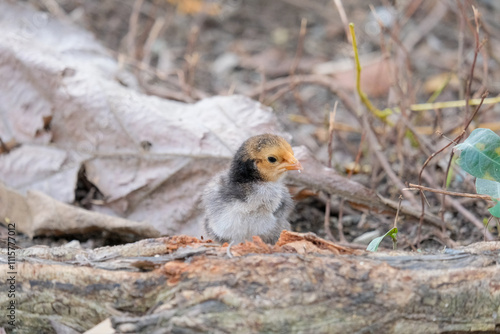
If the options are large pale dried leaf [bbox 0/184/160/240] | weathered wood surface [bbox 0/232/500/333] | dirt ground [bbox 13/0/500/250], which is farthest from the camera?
dirt ground [bbox 13/0/500/250]

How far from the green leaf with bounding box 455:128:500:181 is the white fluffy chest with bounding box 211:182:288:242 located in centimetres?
109

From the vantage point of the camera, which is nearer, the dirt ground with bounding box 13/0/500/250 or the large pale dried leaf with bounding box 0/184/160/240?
the large pale dried leaf with bounding box 0/184/160/240

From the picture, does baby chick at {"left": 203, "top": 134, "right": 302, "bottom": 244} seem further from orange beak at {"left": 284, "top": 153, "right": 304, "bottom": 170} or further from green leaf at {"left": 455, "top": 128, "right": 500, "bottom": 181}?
green leaf at {"left": 455, "top": 128, "right": 500, "bottom": 181}

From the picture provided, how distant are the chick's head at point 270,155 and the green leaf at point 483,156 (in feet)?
2.99

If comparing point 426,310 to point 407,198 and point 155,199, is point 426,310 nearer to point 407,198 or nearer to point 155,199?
point 407,198

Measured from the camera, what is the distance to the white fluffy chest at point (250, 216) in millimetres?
3104

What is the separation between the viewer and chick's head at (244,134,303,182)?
3.04 m

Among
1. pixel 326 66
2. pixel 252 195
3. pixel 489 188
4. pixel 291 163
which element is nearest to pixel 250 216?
pixel 252 195

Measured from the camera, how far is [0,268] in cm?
225

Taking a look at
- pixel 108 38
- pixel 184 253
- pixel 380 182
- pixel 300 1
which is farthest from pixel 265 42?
pixel 184 253

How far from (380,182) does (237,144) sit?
122 centimetres

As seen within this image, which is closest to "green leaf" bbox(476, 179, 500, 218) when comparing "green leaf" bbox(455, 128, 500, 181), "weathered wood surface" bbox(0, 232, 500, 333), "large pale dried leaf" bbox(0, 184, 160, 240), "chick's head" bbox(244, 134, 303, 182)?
"green leaf" bbox(455, 128, 500, 181)

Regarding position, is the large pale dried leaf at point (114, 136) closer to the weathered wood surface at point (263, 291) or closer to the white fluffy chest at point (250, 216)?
the white fluffy chest at point (250, 216)

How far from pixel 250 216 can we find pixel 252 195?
0.38 ft
